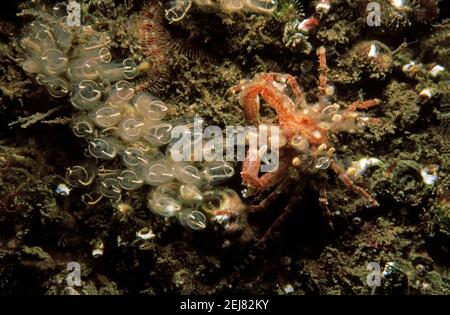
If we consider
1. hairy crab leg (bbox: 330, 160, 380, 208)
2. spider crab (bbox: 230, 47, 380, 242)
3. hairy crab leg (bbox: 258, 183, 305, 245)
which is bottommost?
hairy crab leg (bbox: 258, 183, 305, 245)

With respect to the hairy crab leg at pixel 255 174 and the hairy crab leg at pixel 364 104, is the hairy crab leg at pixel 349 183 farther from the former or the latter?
the hairy crab leg at pixel 364 104

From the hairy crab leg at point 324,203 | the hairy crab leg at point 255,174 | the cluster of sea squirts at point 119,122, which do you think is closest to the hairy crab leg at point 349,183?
the hairy crab leg at point 324,203

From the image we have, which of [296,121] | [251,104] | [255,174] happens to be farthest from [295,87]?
[255,174]

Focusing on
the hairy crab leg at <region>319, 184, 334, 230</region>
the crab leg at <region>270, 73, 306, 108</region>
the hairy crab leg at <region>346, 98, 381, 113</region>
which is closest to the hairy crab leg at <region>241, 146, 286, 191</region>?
the hairy crab leg at <region>319, 184, 334, 230</region>

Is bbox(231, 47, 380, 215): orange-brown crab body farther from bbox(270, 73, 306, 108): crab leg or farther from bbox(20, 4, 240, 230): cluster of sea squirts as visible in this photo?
bbox(20, 4, 240, 230): cluster of sea squirts

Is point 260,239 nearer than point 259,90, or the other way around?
point 259,90

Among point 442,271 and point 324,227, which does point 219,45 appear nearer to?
point 324,227

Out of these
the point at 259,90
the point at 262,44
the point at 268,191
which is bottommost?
the point at 268,191

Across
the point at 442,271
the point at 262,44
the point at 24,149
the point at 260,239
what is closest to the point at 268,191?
the point at 260,239
